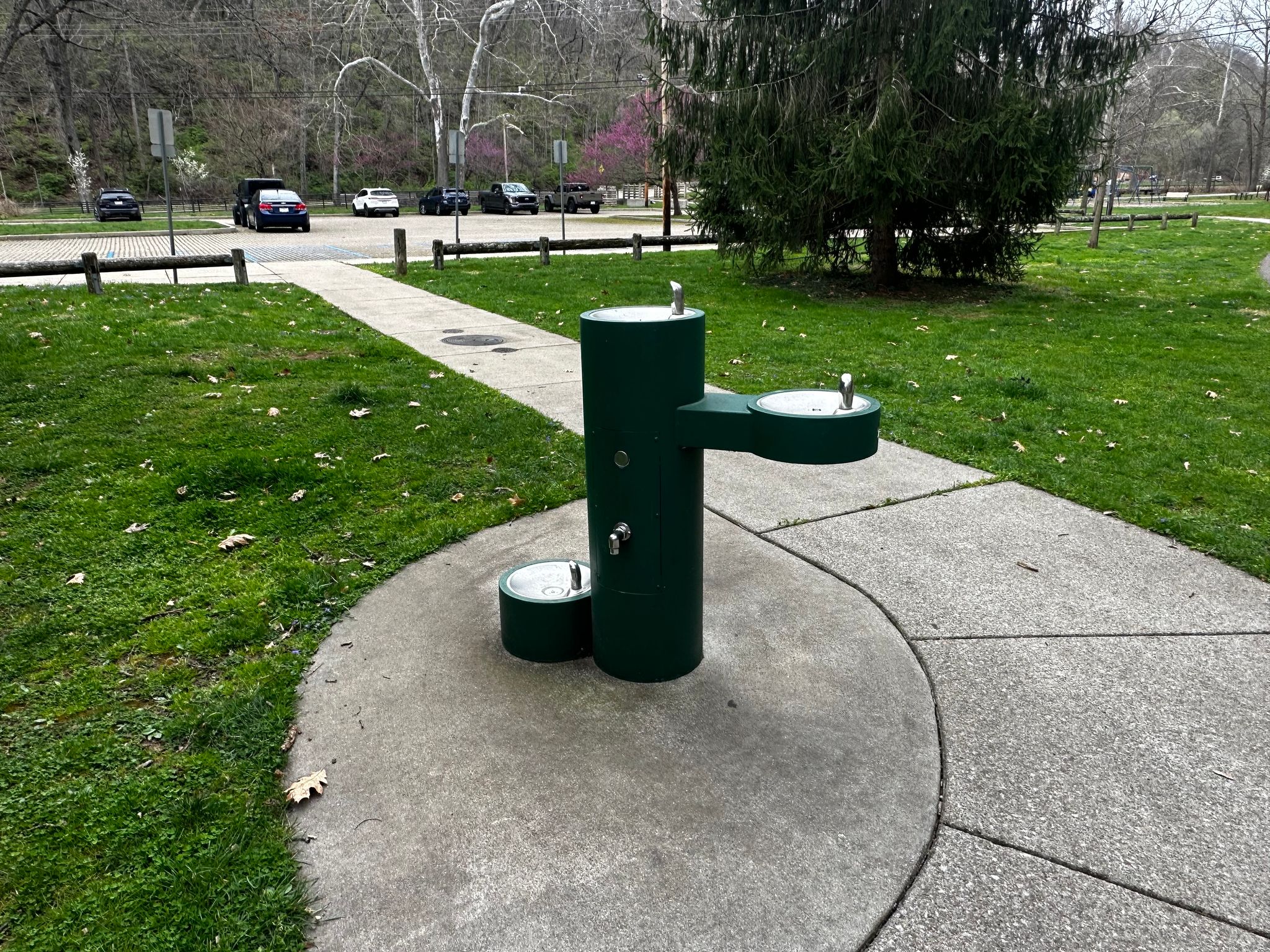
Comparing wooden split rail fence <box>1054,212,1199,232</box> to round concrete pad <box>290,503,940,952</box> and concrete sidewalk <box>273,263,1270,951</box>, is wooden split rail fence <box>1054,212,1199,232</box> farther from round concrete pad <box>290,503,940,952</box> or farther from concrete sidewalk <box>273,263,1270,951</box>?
round concrete pad <box>290,503,940,952</box>

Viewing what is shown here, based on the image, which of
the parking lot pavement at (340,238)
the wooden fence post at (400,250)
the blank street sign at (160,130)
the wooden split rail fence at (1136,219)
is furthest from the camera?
the wooden split rail fence at (1136,219)

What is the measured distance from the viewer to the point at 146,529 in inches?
184

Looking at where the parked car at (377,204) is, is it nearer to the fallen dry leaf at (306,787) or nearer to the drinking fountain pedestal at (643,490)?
the drinking fountain pedestal at (643,490)

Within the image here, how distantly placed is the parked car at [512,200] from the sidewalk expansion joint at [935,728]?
42.3 m

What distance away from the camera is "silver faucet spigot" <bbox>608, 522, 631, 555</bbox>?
121 inches

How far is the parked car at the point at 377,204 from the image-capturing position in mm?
41625

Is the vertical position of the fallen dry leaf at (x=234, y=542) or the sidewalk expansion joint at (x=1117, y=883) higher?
the fallen dry leaf at (x=234, y=542)

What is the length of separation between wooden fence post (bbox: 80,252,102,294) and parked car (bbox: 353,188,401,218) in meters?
30.2

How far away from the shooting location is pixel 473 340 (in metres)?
9.94

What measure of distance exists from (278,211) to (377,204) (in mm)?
12585

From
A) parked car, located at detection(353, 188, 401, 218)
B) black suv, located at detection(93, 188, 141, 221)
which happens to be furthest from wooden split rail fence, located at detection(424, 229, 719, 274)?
parked car, located at detection(353, 188, 401, 218)

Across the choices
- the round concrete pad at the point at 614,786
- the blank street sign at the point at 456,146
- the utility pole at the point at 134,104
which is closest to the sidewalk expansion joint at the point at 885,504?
the round concrete pad at the point at 614,786

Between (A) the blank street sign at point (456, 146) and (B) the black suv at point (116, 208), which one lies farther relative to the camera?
(B) the black suv at point (116, 208)

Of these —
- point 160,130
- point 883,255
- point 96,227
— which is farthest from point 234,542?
point 96,227
